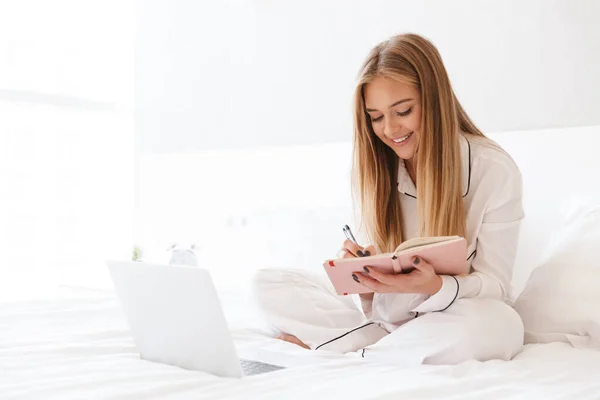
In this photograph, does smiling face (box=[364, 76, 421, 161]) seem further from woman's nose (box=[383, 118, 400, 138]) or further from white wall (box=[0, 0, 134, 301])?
white wall (box=[0, 0, 134, 301])

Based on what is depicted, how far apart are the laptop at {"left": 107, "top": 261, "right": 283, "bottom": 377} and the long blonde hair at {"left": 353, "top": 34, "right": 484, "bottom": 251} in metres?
0.59

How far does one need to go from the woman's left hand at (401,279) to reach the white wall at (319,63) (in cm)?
115

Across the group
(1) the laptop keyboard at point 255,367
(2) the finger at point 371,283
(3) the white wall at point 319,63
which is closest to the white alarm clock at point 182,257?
(3) the white wall at point 319,63

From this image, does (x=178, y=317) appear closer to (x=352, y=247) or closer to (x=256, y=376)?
(x=256, y=376)

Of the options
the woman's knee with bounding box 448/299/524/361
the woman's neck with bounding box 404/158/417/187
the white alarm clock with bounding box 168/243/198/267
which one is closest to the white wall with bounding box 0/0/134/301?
the white alarm clock with bounding box 168/243/198/267

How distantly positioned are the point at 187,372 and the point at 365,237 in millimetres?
867

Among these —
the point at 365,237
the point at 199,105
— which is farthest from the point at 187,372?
the point at 199,105

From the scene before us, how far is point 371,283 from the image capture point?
71.2 inches

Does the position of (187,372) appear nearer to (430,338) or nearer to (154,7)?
(430,338)

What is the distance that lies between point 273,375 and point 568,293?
35.1 inches

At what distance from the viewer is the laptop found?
5.18 feet

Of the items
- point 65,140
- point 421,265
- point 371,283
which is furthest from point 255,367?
point 65,140

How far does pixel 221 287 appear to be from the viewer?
3371 mm

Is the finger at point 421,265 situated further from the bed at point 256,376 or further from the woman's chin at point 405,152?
the woman's chin at point 405,152
